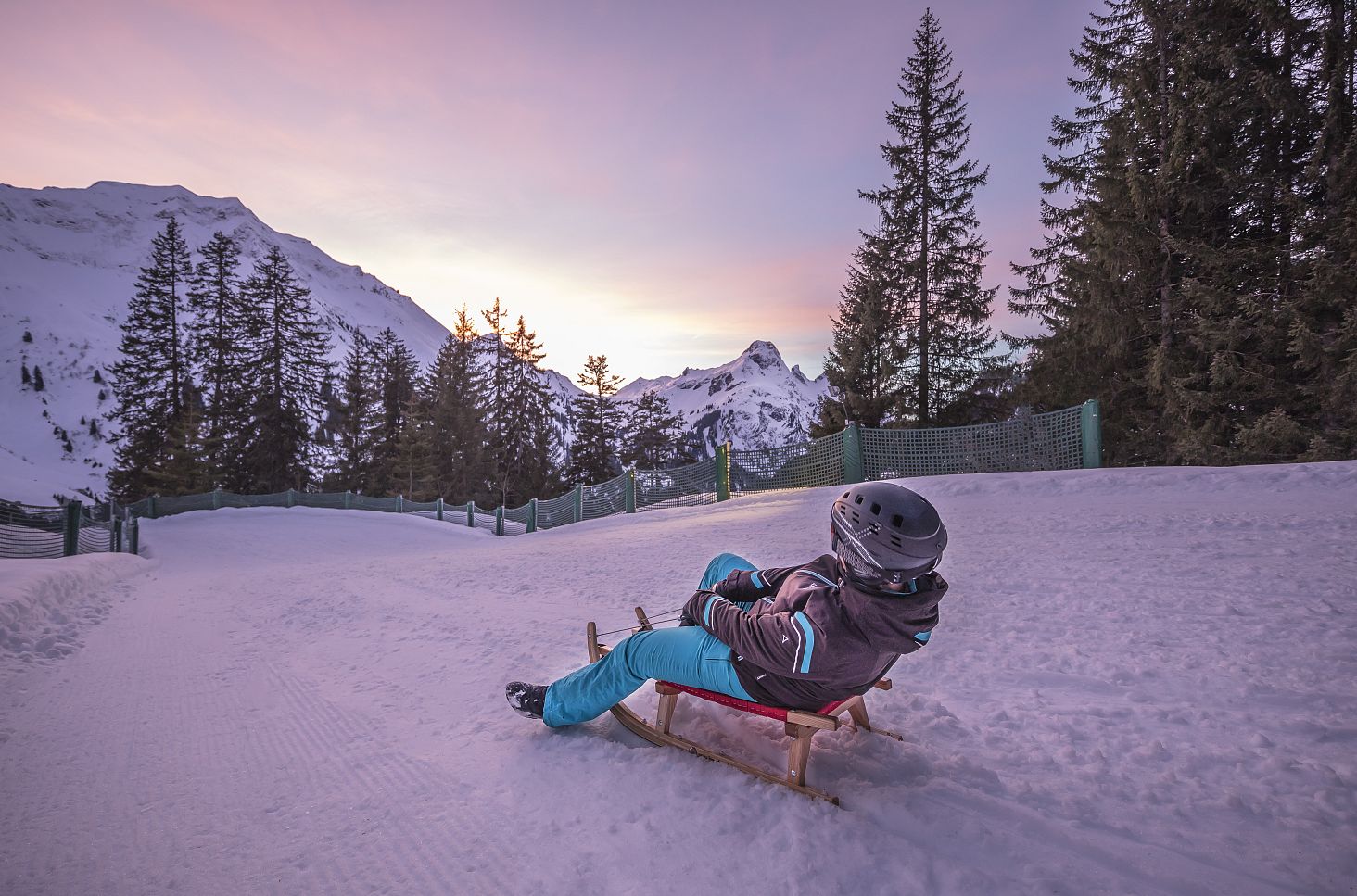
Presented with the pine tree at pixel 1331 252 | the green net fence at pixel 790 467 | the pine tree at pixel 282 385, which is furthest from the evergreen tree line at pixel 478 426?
the pine tree at pixel 1331 252

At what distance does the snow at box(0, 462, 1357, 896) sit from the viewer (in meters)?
1.97

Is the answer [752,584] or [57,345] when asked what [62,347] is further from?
[752,584]

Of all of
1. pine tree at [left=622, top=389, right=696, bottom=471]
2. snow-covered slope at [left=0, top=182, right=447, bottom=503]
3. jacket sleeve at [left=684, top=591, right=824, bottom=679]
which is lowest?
jacket sleeve at [left=684, top=591, right=824, bottom=679]

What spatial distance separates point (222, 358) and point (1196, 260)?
47.7 m

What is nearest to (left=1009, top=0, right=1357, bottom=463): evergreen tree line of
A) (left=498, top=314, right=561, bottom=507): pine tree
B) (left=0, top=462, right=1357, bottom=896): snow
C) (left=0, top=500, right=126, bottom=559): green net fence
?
(left=0, top=462, right=1357, bottom=896): snow

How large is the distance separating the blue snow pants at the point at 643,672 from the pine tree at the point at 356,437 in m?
42.6

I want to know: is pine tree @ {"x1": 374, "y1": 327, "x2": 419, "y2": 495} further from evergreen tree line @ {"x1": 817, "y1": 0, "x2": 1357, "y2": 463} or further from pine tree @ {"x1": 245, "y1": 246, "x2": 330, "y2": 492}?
evergreen tree line @ {"x1": 817, "y1": 0, "x2": 1357, "y2": 463}

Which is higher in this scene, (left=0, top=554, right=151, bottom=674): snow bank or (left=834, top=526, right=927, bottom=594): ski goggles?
(left=834, top=526, right=927, bottom=594): ski goggles

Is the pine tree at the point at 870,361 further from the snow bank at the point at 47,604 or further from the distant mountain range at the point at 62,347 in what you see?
the distant mountain range at the point at 62,347

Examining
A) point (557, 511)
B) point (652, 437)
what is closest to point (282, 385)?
point (652, 437)

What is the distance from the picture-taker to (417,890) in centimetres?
191

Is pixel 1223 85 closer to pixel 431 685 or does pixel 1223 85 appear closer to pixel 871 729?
pixel 871 729

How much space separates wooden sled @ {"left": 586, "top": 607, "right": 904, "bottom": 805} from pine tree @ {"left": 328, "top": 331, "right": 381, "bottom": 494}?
141ft

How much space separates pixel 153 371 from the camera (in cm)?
3547
